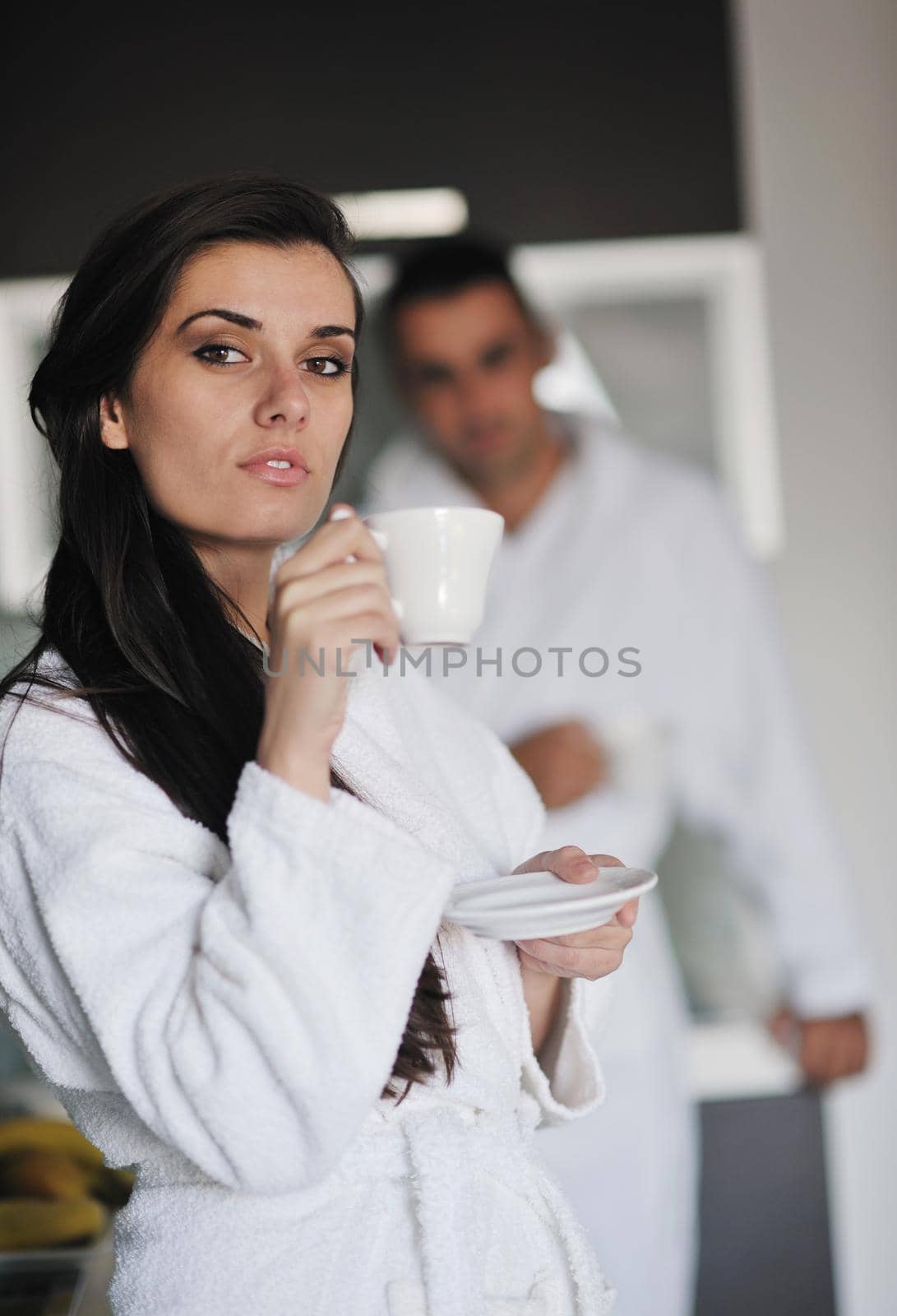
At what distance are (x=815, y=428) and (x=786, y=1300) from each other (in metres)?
1.67

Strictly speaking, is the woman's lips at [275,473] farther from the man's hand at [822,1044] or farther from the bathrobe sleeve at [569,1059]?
the man's hand at [822,1044]

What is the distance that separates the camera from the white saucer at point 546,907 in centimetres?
88

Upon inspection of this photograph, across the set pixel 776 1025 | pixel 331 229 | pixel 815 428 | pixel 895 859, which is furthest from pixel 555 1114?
pixel 815 428

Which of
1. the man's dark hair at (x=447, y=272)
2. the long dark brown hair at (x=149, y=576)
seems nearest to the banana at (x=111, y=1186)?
the long dark brown hair at (x=149, y=576)

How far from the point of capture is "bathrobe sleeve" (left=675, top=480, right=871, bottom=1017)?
98.3 inches

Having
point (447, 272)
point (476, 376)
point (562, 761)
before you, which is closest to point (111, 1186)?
point (562, 761)

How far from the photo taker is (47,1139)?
213 cm

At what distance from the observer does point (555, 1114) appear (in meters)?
1.21

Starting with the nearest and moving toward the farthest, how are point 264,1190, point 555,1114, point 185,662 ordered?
point 264,1190 < point 185,662 < point 555,1114

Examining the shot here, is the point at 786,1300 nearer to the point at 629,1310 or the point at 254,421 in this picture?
the point at 629,1310

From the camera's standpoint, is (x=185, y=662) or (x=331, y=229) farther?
(x=331, y=229)

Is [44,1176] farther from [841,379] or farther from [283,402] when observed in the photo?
[841,379]

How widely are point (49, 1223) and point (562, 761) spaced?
1.11m

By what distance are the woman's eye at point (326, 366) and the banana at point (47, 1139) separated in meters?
1.45
